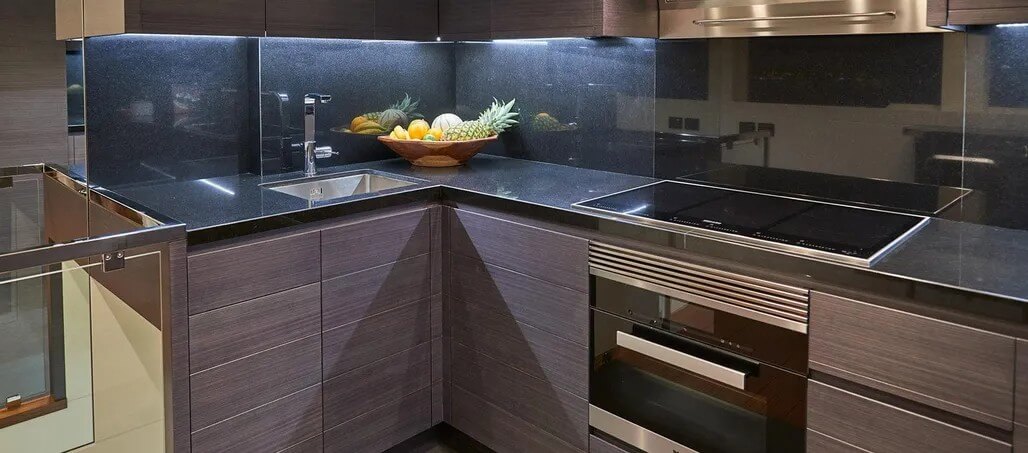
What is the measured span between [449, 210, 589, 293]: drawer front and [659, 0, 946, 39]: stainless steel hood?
756 mm

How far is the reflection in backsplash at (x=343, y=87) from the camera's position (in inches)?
109

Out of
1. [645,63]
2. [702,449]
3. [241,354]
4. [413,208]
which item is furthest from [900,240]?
[241,354]

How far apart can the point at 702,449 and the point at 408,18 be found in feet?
5.88

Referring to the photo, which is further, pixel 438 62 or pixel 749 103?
pixel 438 62

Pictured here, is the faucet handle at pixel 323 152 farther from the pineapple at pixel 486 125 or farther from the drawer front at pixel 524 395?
the drawer front at pixel 524 395

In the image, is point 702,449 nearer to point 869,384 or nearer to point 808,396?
point 808,396

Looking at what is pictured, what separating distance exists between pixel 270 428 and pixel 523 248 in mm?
855

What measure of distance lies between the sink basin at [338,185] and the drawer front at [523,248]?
34 centimetres

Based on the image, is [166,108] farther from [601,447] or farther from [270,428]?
[601,447]

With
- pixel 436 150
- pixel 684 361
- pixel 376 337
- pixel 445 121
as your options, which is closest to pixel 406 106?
pixel 445 121

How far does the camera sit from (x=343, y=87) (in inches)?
117

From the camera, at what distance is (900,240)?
5.98ft

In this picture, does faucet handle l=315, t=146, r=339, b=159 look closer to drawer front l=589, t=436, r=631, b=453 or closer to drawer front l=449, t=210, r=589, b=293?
drawer front l=449, t=210, r=589, b=293

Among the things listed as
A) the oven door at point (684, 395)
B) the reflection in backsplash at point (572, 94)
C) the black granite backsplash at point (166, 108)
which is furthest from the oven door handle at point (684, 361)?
the black granite backsplash at point (166, 108)
